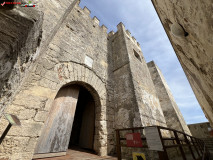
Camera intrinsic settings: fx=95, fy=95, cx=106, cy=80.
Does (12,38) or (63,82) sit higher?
(63,82)

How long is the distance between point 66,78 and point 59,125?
46.9 inches

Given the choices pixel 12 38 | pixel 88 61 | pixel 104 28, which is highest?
pixel 104 28

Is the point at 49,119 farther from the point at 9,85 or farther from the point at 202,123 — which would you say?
the point at 202,123

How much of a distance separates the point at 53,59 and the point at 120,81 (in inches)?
98.3

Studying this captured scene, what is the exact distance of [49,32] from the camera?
Result: 1638mm

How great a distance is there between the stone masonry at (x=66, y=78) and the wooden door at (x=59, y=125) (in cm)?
21

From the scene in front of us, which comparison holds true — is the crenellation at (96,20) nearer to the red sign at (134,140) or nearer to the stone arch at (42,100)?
the stone arch at (42,100)

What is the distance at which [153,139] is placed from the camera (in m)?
1.63

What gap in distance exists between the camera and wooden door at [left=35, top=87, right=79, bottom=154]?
2.08 metres

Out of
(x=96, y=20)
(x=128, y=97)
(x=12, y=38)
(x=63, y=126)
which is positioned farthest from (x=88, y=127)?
(x=96, y=20)

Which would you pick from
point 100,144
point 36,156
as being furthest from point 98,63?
point 36,156

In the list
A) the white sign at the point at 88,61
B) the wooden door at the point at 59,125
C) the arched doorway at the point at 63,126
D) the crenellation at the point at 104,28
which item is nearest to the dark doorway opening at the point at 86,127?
the arched doorway at the point at 63,126

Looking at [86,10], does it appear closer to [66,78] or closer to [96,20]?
[96,20]

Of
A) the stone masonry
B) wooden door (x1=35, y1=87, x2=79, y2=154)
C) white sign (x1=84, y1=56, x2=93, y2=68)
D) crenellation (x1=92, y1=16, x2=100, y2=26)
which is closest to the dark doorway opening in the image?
the stone masonry
